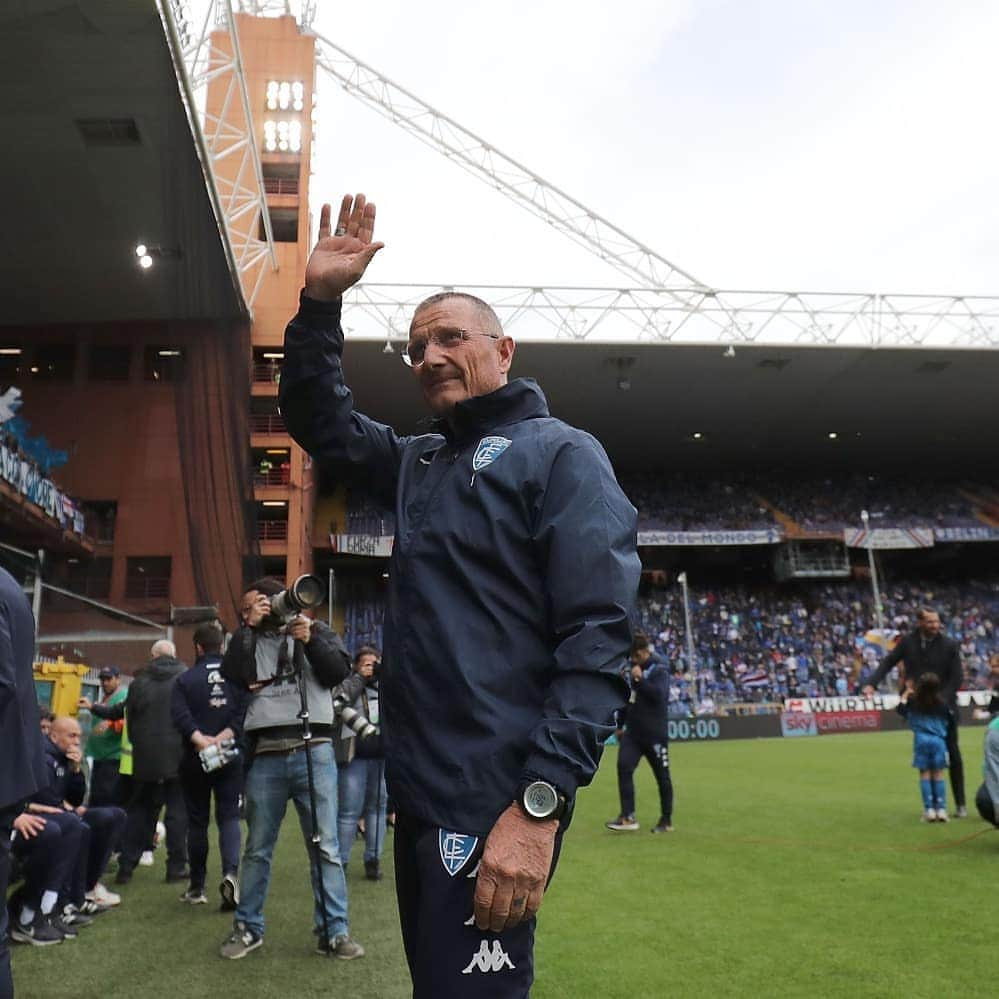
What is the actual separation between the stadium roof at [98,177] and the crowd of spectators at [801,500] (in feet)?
79.8

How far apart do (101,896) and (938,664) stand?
23.5 feet

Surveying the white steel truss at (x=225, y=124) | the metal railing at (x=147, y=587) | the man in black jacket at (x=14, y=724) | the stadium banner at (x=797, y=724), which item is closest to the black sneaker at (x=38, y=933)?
the man in black jacket at (x=14, y=724)

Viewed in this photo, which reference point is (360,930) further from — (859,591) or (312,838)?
(859,591)

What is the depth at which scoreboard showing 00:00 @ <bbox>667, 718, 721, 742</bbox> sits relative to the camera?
22703 millimetres

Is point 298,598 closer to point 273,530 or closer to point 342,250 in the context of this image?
point 342,250

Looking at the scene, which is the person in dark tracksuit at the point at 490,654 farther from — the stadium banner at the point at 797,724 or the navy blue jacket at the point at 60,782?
the stadium banner at the point at 797,724

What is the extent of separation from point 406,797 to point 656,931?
355 centimetres

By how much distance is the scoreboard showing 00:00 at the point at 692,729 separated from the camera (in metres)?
22.7

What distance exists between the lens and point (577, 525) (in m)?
1.86

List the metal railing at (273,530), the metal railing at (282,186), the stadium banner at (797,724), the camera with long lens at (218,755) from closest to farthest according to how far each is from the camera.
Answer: the camera with long lens at (218,755)
the stadium banner at (797,724)
the metal railing at (273,530)
the metal railing at (282,186)

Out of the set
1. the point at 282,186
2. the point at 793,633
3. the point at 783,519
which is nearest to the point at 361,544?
the point at 282,186

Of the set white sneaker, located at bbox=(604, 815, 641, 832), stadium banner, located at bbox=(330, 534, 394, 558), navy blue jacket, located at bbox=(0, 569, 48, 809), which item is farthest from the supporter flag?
navy blue jacket, located at bbox=(0, 569, 48, 809)

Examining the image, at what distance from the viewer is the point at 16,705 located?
292 cm

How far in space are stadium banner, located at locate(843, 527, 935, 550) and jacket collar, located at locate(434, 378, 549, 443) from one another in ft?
131
